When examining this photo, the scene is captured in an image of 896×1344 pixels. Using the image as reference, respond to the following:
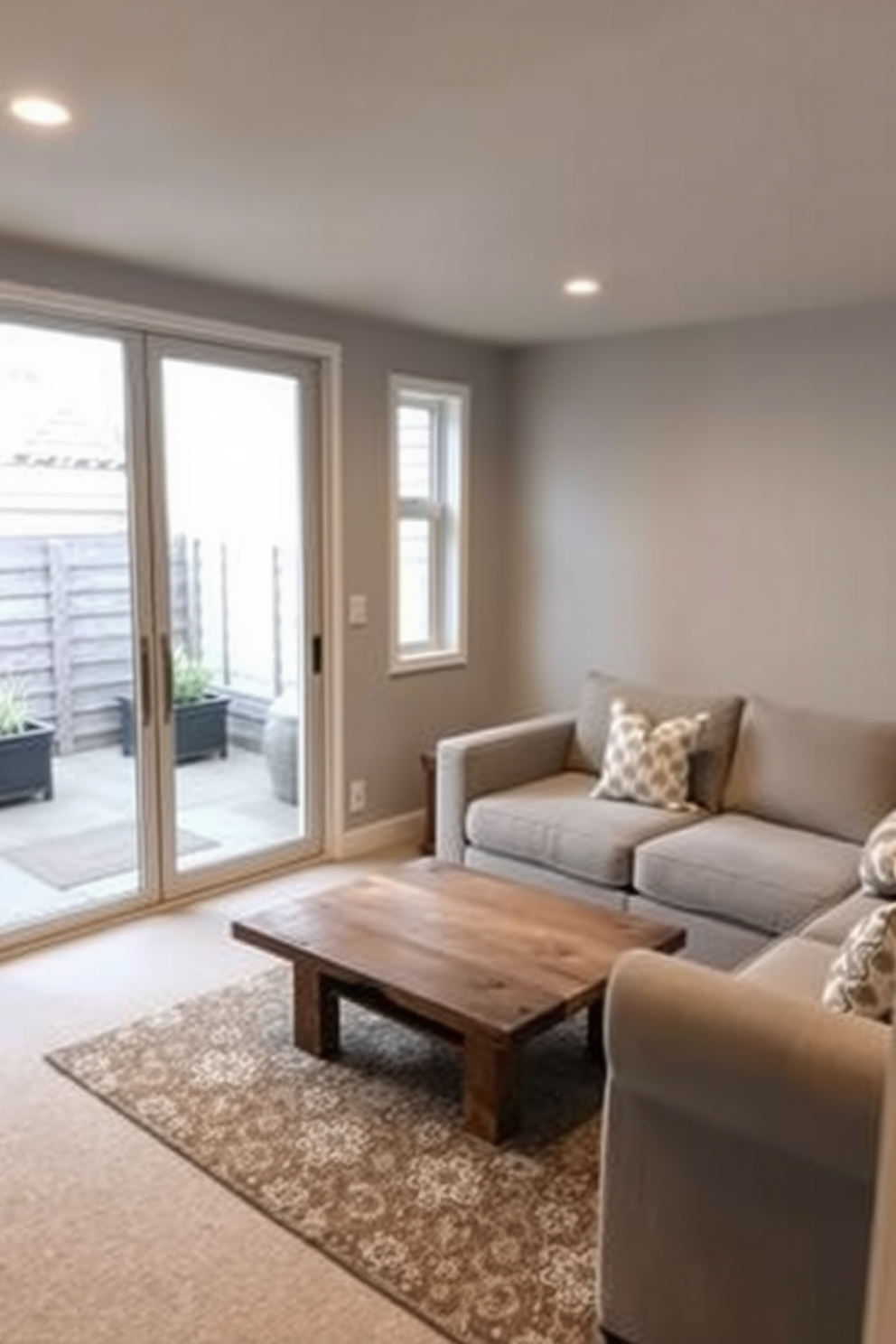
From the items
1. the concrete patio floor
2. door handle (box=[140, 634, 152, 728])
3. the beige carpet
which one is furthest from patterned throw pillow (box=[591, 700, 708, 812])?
door handle (box=[140, 634, 152, 728])

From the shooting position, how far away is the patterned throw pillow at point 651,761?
154 inches

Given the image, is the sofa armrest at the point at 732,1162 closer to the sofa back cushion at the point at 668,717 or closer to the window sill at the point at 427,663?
the sofa back cushion at the point at 668,717

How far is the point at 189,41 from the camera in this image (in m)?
1.89

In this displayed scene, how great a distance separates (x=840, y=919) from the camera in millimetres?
2873

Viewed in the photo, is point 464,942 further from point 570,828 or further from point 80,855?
point 80,855

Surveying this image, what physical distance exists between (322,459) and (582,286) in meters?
1.30

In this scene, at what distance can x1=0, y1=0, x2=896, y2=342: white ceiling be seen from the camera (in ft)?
6.01

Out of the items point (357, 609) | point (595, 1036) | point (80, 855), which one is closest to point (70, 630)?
point (80, 855)

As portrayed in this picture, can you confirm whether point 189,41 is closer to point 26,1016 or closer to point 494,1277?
point 494,1277

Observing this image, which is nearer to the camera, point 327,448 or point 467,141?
point 467,141

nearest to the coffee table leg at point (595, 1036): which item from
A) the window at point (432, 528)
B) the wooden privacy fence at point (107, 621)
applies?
the wooden privacy fence at point (107, 621)

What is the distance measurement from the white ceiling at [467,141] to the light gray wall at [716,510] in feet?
1.91

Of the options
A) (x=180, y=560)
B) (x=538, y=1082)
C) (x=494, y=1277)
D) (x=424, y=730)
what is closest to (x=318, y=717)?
(x=424, y=730)

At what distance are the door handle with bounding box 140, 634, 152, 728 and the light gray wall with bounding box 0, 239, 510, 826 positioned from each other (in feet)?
3.21
